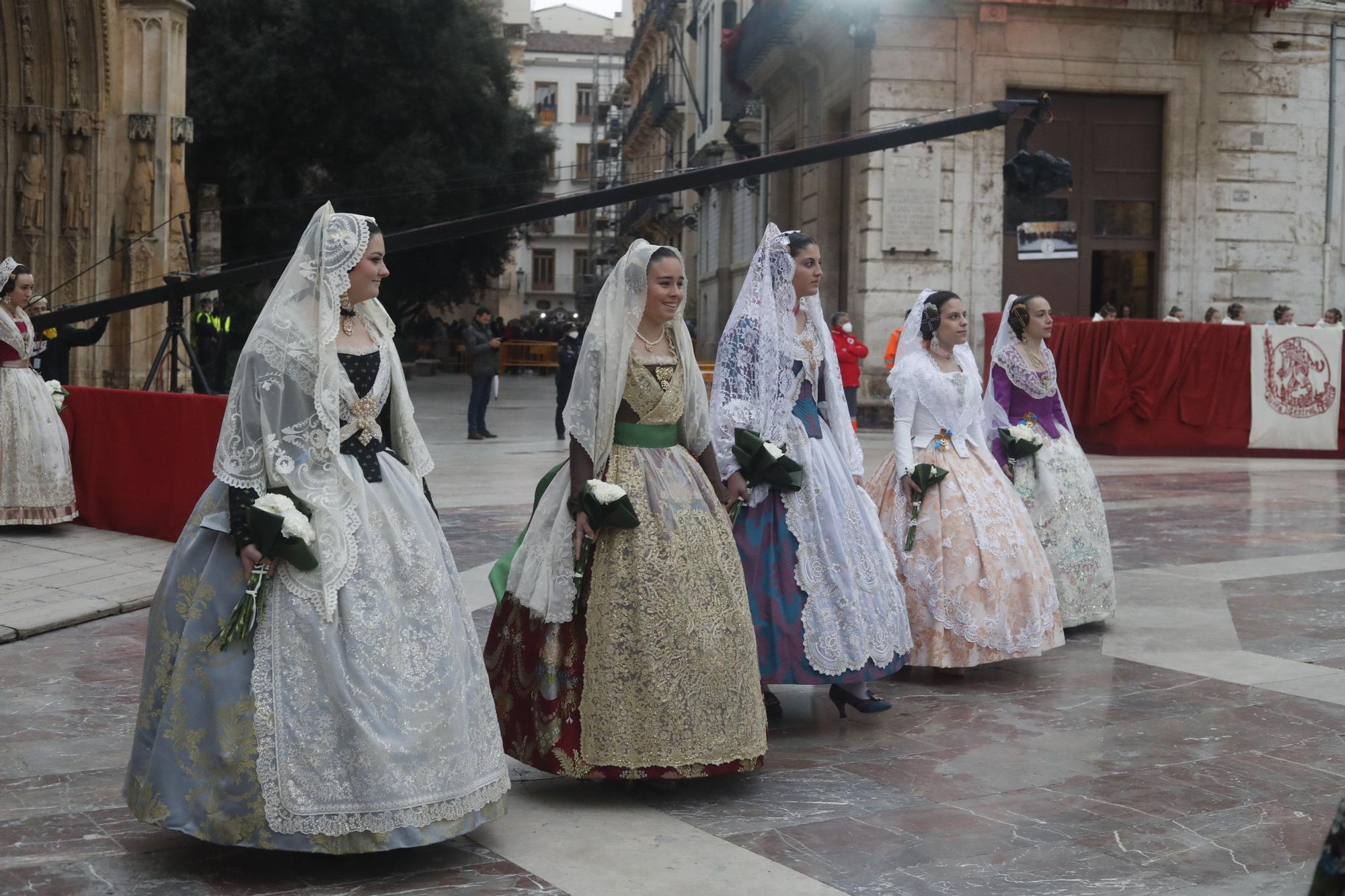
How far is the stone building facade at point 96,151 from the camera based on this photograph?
15.3m

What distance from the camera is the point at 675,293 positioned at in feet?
15.9

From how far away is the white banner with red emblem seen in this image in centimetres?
1755

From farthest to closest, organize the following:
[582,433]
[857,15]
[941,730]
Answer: [857,15] < [941,730] < [582,433]

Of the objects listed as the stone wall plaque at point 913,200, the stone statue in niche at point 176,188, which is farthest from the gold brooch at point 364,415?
the stone wall plaque at point 913,200

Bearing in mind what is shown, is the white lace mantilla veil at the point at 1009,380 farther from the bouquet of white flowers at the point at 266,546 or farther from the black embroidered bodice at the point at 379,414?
the bouquet of white flowers at the point at 266,546

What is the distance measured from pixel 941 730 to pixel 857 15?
51.0 feet

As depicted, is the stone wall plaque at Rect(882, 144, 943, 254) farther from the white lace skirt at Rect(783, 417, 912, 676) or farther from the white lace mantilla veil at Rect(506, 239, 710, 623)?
the white lace mantilla veil at Rect(506, 239, 710, 623)

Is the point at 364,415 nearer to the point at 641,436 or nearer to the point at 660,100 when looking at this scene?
the point at 641,436

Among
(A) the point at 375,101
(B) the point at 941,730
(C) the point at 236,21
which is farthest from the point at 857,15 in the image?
(B) the point at 941,730

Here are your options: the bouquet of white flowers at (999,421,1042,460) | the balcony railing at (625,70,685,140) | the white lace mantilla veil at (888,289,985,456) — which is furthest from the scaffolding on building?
the white lace mantilla veil at (888,289,985,456)

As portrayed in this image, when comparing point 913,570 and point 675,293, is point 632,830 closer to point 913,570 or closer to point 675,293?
point 675,293

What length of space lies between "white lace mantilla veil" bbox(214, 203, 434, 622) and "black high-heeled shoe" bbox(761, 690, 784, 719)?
7.33ft

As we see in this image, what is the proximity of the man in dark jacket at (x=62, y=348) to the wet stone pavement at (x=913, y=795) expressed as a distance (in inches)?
159

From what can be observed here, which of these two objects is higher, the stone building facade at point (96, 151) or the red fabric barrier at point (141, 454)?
the stone building facade at point (96, 151)
